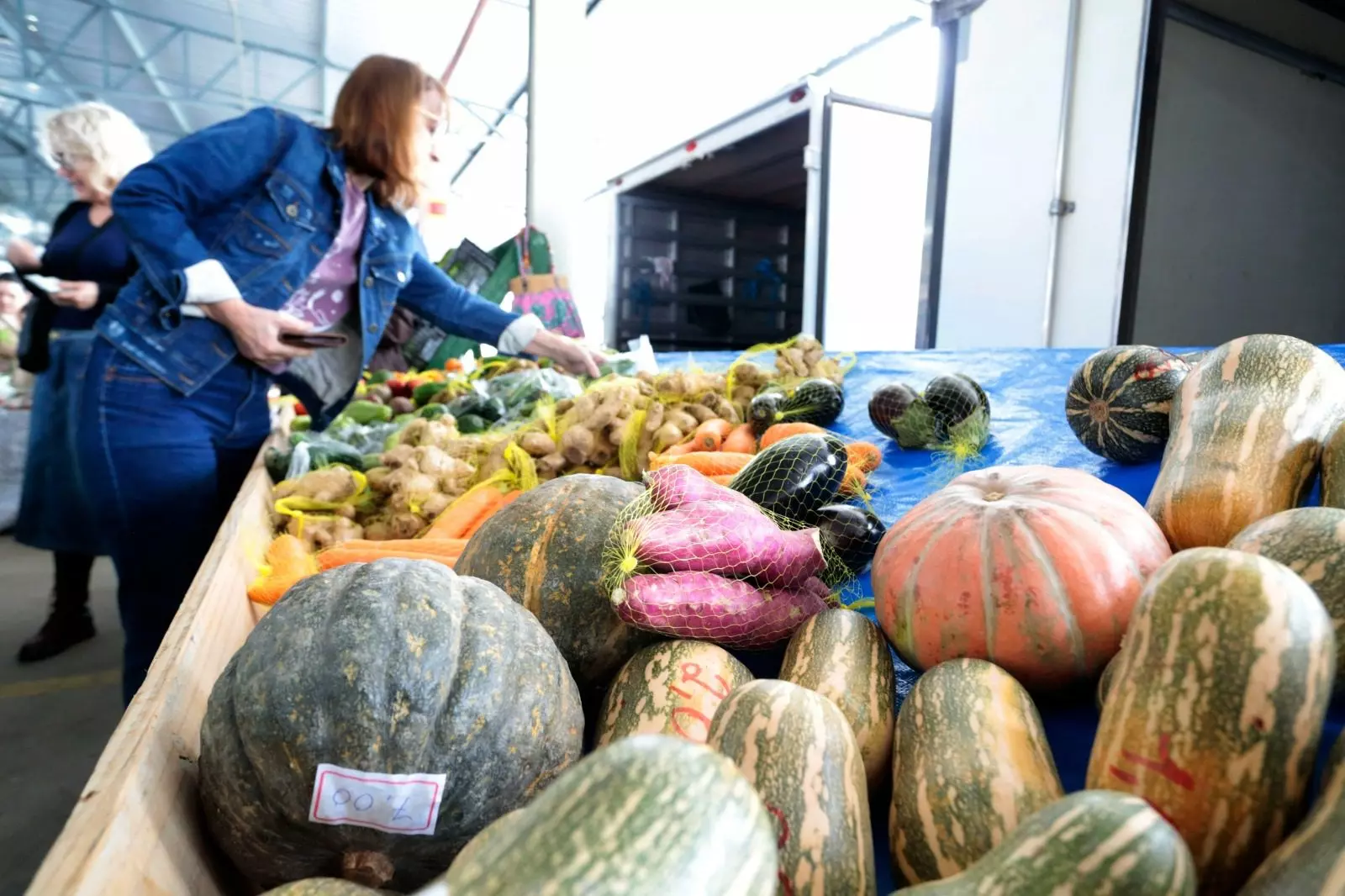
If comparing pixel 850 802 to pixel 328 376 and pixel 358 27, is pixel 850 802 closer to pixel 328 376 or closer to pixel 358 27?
pixel 328 376

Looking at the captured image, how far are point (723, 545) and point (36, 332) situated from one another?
3.53 meters

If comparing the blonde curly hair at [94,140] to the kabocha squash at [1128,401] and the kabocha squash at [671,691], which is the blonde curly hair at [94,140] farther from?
the kabocha squash at [1128,401]

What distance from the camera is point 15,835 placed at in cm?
258

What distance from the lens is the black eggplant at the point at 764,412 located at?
2631 mm

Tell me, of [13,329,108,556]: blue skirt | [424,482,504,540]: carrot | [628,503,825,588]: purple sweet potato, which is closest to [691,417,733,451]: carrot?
Answer: [424,482,504,540]: carrot

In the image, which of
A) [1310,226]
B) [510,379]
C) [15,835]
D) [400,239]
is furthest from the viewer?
[1310,226]

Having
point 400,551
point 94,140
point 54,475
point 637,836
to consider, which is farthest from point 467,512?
point 94,140

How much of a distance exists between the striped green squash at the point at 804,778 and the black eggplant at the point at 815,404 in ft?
6.23

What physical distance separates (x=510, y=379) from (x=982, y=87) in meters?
3.74

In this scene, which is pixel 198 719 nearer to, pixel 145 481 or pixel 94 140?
pixel 145 481

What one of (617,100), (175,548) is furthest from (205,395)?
(617,100)

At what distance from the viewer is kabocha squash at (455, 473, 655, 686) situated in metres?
1.23

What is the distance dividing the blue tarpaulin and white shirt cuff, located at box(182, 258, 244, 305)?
201 centimetres

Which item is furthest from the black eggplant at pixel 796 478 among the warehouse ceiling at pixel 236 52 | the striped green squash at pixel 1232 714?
the warehouse ceiling at pixel 236 52
